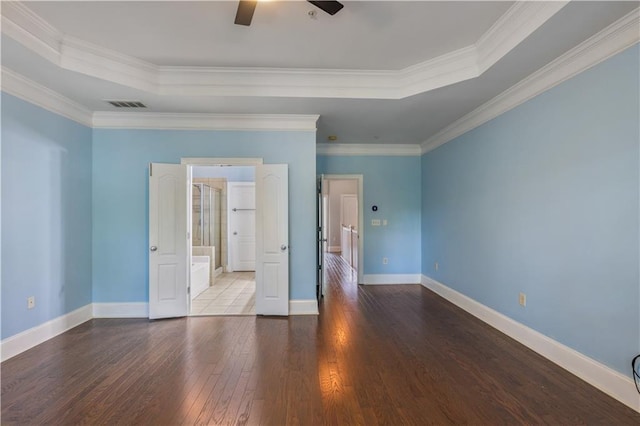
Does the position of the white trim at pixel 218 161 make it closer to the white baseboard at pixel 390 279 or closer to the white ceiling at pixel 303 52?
the white ceiling at pixel 303 52

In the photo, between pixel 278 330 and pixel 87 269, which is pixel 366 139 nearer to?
pixel 278 330

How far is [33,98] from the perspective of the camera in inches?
118

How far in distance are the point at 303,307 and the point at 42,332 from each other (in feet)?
9.43

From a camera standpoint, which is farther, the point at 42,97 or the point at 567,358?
the point at 42,97

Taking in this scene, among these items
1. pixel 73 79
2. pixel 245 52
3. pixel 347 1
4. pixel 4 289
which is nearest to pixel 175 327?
pixel 4 289

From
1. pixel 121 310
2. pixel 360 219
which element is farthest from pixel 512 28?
pixel 121 310

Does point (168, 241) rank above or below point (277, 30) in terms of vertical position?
below

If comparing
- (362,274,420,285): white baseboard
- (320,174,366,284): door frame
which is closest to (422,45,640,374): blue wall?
(362,274,420,285): white baseboard

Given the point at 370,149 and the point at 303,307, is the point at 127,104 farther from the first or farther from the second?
the point at 370,149

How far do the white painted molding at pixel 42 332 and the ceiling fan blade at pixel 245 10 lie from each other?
11.7 feet

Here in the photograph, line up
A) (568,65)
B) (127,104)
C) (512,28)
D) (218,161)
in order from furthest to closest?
(218,161) → (127,104) → (568,65) → (512,28)

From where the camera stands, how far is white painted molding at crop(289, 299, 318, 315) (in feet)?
13.0

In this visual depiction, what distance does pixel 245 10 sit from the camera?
1941 millimetres

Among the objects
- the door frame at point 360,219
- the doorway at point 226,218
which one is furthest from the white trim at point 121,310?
the door frame at point 360,219
